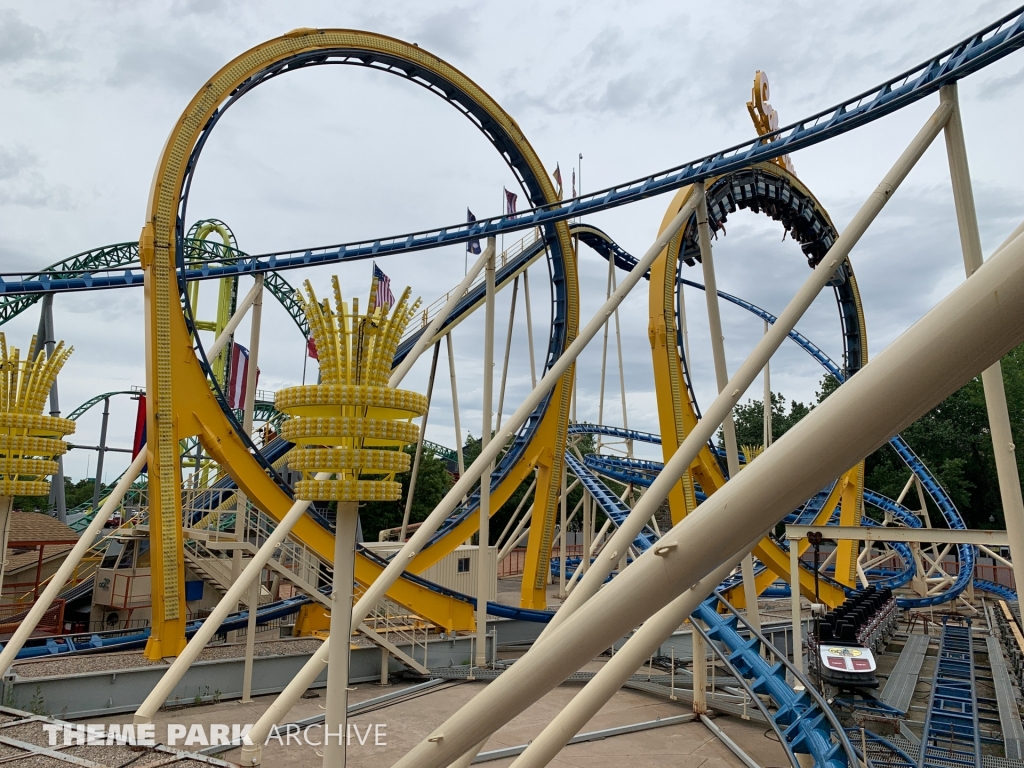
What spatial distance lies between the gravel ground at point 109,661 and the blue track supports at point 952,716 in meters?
8.81

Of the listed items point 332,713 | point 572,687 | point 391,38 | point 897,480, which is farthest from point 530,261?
point 897,480

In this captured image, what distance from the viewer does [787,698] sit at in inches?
308

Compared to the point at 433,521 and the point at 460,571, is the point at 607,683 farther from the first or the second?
the point at 460,571

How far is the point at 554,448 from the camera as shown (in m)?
16.0

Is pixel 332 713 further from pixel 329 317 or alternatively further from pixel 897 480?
pixel 897 480

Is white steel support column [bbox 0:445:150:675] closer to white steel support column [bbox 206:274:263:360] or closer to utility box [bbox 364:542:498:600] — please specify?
white steel support column [bbox 206:274:263:360]

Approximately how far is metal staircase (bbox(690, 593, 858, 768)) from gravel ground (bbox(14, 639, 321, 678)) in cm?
663

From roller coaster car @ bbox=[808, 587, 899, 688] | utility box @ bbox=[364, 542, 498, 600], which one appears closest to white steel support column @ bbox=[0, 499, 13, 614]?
utility box @ bbox=[364, 542, 498, 600]

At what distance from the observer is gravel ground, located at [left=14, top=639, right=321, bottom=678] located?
33.0ft

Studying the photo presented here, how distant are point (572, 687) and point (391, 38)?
11.1m

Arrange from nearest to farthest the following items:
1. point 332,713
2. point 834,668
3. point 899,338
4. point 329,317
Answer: point 899,338, point 332,713, point 329,317, point 834,668

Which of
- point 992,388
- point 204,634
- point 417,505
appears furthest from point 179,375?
point 417,505

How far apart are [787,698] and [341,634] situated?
192 inches

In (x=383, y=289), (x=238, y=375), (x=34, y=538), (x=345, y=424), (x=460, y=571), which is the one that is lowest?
(x=460, y=571)
